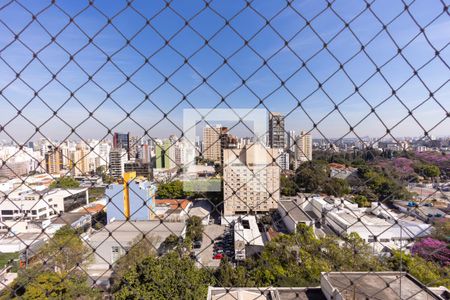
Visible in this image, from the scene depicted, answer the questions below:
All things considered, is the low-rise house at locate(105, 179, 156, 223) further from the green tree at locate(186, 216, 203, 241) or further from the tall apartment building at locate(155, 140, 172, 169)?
the green tree at locate(186, 216, 203, 241)

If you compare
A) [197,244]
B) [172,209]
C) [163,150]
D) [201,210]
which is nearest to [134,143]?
[163,150]

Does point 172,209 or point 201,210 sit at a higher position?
point 172,209

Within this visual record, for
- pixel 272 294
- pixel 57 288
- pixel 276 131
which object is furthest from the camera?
pixel 57 288

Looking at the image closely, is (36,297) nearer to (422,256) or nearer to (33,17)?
(33,17)

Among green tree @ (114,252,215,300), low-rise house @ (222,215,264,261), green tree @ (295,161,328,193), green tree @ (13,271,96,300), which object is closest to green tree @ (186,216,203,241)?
low-rise house @ (222,215,264,261)

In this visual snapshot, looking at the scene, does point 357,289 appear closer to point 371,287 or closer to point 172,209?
point 371,287

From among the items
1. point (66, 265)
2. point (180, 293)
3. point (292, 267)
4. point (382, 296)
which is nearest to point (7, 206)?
point (66, 265)
